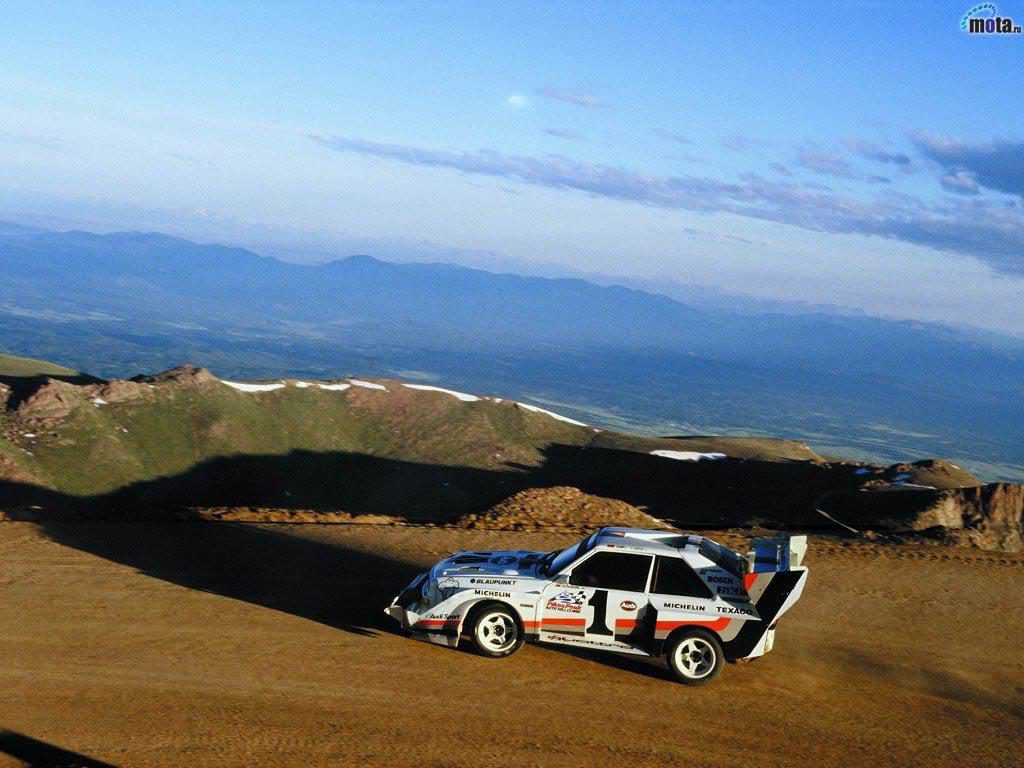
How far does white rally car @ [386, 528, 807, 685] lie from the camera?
12.3 metres

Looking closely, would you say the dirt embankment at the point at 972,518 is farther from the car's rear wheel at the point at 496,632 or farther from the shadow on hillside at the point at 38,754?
the shadow on hillside at the point at 38,754

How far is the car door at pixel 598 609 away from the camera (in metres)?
12.5

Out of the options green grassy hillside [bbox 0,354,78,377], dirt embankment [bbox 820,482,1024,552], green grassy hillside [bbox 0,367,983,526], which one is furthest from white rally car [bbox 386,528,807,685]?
green grassy hillside [bbox 0,354,78,377]

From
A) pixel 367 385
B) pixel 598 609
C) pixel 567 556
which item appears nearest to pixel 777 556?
pixel 598 609

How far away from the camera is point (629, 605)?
12.5m

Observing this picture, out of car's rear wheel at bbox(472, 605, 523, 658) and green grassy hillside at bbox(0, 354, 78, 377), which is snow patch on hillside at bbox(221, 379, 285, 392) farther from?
car's rear wheel at bbox(472, 605, 523, 658)

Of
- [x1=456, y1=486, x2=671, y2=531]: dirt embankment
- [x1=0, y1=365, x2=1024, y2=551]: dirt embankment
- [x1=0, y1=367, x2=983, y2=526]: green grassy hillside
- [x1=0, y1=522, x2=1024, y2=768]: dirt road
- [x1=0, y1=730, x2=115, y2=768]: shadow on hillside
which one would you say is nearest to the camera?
[x1=0, y1=730, x2=115, y2=768]: shadow on hillside

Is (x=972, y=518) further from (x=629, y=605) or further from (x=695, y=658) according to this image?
(x=629, y=605)

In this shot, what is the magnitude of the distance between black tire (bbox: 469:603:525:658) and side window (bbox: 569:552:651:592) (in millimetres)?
1021

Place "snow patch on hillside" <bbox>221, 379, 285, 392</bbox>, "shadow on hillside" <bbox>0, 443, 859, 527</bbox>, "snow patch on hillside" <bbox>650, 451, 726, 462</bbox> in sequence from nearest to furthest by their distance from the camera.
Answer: "shadow on hillside" <bbox>0, 443, 859, 527</bbox>, "snow patch on hillside" <bbox>650, 451, 726, 462</bbox>, "snow patch on hillside" <bbox>221, 379, 285, 392</bbox>

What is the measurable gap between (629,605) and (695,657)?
44.8 inches

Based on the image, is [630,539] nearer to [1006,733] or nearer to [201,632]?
[1006,733]

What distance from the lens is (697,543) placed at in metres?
13.4

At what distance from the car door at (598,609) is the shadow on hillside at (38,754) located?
584cm
